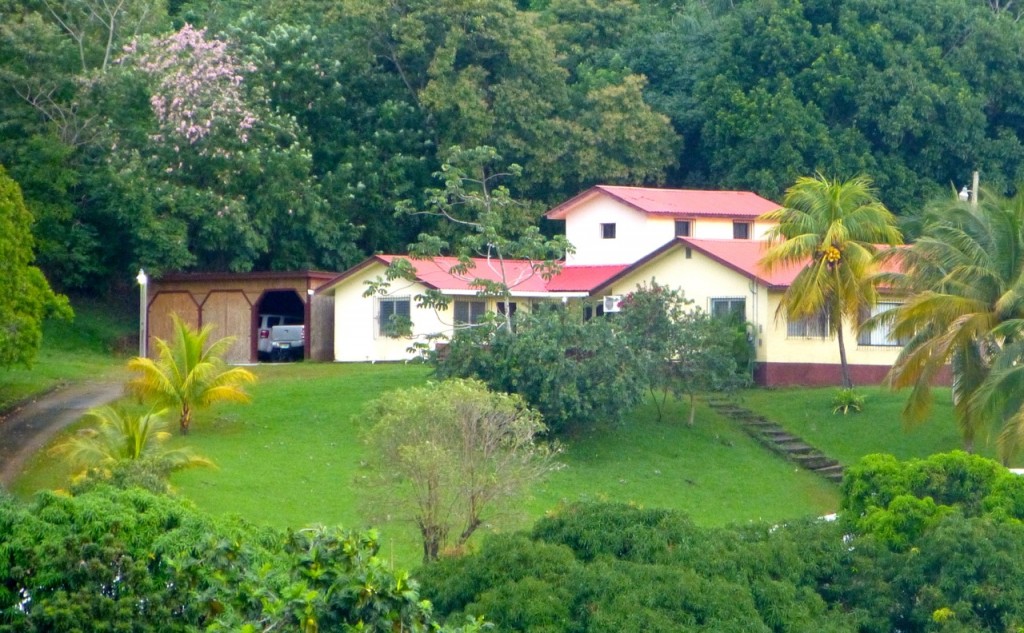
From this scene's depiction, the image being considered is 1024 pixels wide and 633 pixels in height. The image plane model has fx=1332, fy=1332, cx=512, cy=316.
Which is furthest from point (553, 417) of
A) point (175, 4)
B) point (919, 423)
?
point (175, 4)

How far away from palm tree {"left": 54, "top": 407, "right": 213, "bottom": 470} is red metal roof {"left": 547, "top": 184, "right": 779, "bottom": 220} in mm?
18610

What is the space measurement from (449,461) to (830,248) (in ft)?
50.4

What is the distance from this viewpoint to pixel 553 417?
2659 centimetres

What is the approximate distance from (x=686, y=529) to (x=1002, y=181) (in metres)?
34.2

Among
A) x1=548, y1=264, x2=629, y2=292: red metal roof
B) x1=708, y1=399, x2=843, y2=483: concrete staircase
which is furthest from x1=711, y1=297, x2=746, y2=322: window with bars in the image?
x1=548, y1=264, x2=629, y2=292: red metal roof

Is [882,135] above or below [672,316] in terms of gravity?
above

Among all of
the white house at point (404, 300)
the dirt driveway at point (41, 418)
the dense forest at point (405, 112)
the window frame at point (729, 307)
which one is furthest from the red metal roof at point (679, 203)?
the dirt driveway at point (41, 418)

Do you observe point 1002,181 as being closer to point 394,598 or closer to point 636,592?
point 636,592

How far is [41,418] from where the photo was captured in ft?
90.1

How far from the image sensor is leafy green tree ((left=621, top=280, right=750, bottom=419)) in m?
28.6

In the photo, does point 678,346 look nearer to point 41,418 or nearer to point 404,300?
point 404,300

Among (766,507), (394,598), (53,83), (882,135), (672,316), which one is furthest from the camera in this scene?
(882,135)

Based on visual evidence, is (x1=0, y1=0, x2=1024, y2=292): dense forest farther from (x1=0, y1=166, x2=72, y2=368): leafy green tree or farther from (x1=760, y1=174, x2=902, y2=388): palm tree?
(x1=760, y1=174, x2=902, y2=388): palm tree

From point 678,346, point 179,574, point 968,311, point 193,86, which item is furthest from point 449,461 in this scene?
point 193,86
